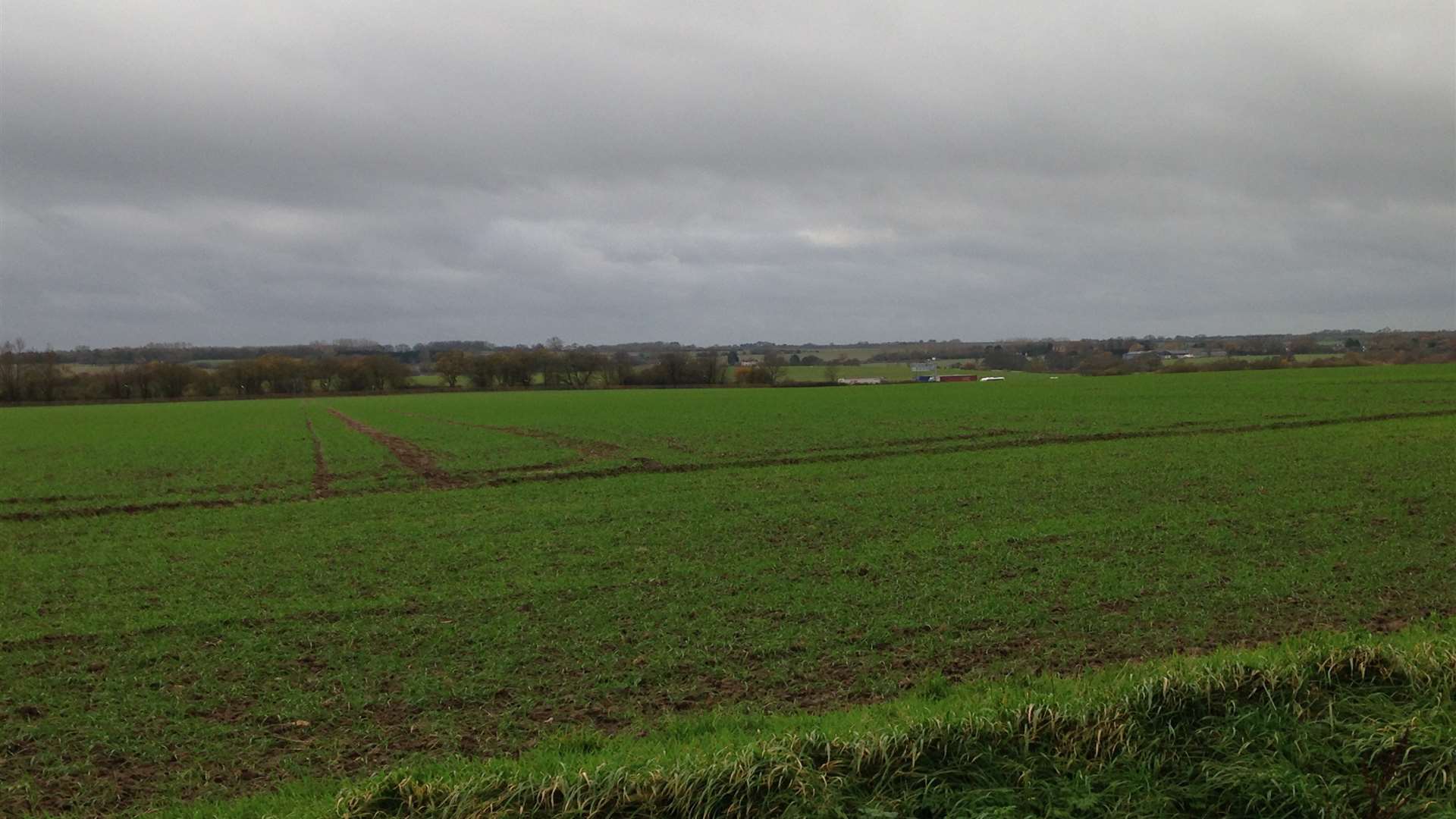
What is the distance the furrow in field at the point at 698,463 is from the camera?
2791cm

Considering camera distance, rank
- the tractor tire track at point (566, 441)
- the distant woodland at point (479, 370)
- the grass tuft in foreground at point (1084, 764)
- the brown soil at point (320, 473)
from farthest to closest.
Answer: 1. the distant woodland at point (479, 370)
2. the tractor tire track at point (566, 441)
3. the brown soil at point (320, 473)
4. the grass tuft in foreground at point (1084, 764)

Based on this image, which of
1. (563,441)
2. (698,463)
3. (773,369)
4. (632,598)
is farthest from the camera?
(773,369)

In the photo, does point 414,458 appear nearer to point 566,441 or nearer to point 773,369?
point 566,441

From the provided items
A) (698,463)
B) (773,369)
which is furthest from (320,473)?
(773,369)

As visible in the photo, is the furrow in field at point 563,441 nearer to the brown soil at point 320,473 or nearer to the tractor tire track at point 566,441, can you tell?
the tractor tire track at point 566,441

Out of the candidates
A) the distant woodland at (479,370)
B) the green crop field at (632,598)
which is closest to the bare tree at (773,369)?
the distant woodland at (479,370)

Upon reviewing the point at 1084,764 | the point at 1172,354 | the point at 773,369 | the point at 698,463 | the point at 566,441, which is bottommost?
the point at 698,463

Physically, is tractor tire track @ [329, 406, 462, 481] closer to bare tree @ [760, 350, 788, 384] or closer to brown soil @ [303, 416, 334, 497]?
brown soil @ [303, 416, 334, 497]

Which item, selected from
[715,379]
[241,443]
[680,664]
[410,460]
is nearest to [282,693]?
[680,664]

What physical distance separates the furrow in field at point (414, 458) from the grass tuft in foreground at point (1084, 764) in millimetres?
26013

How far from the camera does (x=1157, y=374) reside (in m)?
107

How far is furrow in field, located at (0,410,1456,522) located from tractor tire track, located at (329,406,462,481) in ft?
0.10

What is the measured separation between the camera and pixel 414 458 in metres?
40.5

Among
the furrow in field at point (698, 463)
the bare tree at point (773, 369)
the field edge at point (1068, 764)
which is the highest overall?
the bare tree at point (773, 369)
